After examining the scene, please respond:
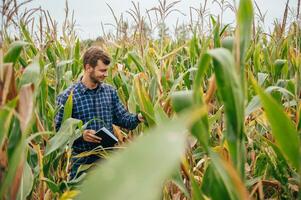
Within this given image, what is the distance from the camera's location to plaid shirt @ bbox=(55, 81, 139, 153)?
2.23m

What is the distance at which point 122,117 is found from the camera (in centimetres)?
→ 225

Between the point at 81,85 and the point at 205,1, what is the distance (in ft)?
3.04

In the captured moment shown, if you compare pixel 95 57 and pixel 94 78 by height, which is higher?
pixel 95 57

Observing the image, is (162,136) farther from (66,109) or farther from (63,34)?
(63,34)

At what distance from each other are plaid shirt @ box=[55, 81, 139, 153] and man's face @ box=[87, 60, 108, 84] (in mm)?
80

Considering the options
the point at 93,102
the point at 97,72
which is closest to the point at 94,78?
the point at 97,72

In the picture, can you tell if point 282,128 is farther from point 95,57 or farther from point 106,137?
point 95,57

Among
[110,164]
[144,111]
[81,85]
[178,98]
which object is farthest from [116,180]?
[81,85]

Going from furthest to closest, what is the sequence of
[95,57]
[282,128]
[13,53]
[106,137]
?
[95,57]
[106,137]
[13,53]
[282,128]

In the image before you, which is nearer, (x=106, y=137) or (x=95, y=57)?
(x=106, y=137)

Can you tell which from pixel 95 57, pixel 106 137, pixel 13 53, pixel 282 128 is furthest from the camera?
pixel 95 57

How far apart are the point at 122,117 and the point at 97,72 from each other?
302 mm

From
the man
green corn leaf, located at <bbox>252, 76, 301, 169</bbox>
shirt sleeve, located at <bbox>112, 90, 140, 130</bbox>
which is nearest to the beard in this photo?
the man

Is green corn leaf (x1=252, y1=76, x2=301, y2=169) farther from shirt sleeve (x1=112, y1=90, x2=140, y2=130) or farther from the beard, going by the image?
the beard
